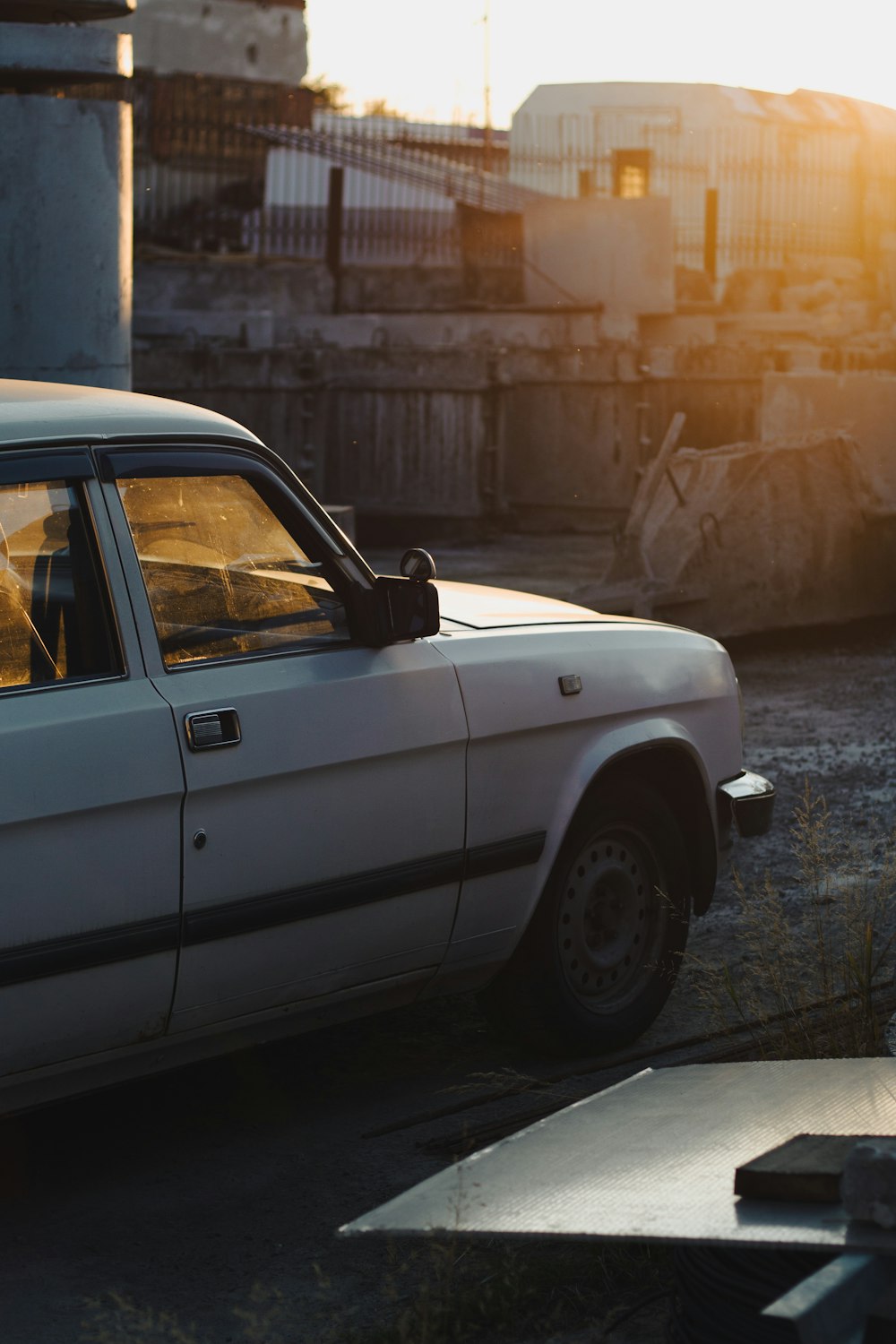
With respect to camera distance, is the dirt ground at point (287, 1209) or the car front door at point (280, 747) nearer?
the dirt ground at point (287, 1209)

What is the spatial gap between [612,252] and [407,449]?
9867 millimetres

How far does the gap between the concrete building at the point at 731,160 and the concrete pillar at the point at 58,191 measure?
94.8 feet

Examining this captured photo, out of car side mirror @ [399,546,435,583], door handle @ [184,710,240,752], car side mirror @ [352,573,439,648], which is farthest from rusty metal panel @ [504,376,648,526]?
door handle @ [184,710,240,752]

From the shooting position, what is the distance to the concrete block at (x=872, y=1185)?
2580 millimetres

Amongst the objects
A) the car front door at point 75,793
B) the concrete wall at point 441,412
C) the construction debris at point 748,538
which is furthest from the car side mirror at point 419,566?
the concrete wall at point 441,412

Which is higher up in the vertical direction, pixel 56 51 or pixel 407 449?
pixel 56 51

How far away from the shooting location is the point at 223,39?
47000 millimetres

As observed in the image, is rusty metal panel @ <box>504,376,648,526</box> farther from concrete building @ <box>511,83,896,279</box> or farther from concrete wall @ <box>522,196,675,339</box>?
concrete building @ <box>511,83,896,279</box>

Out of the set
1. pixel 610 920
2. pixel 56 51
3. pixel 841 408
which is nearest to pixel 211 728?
pixel 610 920

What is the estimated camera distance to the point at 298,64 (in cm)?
4819

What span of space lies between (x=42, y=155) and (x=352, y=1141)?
500cm

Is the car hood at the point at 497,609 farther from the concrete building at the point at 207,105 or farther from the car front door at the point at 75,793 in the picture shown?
the concrete building at the point at 207,105

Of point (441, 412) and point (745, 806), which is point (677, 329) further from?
point (745, 806)

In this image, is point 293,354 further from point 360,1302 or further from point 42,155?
point 360,1302
